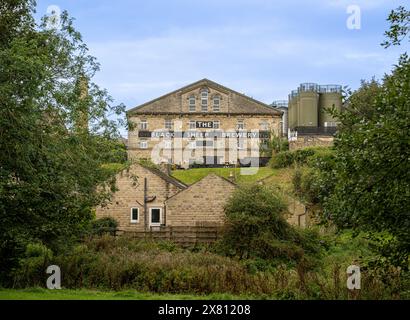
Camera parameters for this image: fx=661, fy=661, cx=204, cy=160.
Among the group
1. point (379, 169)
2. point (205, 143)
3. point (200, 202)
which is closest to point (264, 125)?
point (205, 143)

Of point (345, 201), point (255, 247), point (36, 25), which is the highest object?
point (36, 25)

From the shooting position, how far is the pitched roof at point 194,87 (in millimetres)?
79750

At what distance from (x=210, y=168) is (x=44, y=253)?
144ft

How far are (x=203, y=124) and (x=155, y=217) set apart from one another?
36.3 m

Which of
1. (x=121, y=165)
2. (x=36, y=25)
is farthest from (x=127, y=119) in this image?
(x=36, y=25)

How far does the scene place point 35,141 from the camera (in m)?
19.5

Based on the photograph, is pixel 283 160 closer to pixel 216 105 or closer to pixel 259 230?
pixel 216 105

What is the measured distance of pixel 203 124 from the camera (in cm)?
8000

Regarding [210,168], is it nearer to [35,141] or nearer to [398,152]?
[35,141]

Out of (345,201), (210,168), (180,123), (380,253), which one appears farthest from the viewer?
(180,123)

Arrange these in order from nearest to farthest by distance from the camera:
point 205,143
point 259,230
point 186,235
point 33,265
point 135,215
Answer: point 33,265 → point 259,230 → point 186,235 → point 135,215 → point 205,143

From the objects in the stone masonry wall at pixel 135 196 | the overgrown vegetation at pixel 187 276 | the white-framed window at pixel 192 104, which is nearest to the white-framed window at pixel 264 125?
the white-framed window at pixel 192 104

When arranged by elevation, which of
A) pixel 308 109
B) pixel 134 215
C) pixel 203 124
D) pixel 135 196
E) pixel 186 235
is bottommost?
pixel 186 235

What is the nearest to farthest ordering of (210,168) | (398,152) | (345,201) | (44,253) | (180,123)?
(398,152)
(345,201)
(44,253)
(210,168)
(180,123)
